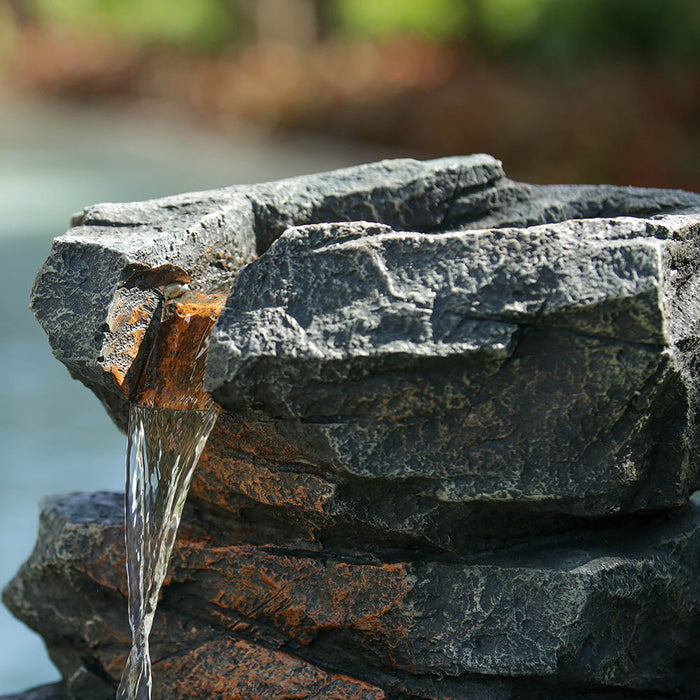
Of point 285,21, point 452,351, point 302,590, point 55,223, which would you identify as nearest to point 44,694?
point 302,590

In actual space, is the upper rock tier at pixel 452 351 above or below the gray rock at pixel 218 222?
below

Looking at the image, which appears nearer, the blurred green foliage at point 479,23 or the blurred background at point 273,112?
the blurred background at point 273,112

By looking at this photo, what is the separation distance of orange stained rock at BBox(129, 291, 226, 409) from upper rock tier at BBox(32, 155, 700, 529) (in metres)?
0.05

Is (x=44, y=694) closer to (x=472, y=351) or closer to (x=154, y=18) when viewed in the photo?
(x=472, y=351)

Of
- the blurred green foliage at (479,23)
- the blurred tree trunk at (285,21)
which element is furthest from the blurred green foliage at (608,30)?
the blurred tree trunk at (285,21)

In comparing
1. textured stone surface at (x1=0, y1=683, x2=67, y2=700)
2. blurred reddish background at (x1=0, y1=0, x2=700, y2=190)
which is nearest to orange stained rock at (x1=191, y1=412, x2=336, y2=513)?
textured stone surface at (x1=0, y1=683, x2=67, y2=700)

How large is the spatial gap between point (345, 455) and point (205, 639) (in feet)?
2.21

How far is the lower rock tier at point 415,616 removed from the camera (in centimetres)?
193

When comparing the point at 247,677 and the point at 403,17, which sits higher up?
the point at 403,17

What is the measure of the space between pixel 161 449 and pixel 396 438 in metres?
0.53

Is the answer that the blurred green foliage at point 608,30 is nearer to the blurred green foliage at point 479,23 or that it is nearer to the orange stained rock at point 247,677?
the blurred green foliage at point 479,23

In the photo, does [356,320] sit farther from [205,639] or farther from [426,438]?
[205,639]

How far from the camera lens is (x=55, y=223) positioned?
352 inches

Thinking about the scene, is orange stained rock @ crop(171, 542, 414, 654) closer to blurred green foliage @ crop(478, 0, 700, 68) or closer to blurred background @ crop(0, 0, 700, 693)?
blurred background @ crop(0, 0, 700, 693)
